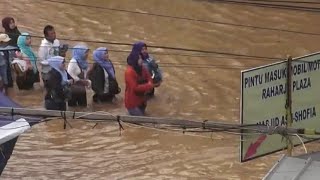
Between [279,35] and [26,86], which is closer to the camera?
[26,86]

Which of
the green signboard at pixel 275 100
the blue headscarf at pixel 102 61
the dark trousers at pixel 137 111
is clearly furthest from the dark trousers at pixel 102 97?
the green signboard at pixel 275 100

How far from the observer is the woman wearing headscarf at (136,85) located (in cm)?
1319

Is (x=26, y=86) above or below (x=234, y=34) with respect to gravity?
below

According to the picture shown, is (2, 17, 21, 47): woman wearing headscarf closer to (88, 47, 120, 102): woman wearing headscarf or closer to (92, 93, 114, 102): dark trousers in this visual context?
(88, 47, 120, 102): woman wearing headscarf

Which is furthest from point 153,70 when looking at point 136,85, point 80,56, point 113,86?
point 80,56

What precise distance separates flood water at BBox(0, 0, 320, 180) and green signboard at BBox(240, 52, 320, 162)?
10.7 ft

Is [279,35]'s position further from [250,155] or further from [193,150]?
[250,155]

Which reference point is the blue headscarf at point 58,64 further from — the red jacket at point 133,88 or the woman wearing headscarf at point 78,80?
the red jacket at point 133,88

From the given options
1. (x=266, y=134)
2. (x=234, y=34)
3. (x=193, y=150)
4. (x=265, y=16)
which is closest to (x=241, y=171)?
(x=193, y=150)

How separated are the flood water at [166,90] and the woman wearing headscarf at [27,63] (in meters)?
0.19

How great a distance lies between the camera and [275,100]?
7.92 metres

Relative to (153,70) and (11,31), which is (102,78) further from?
(11,31)

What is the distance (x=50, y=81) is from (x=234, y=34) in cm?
643

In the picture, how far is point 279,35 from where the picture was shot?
18969 mm
